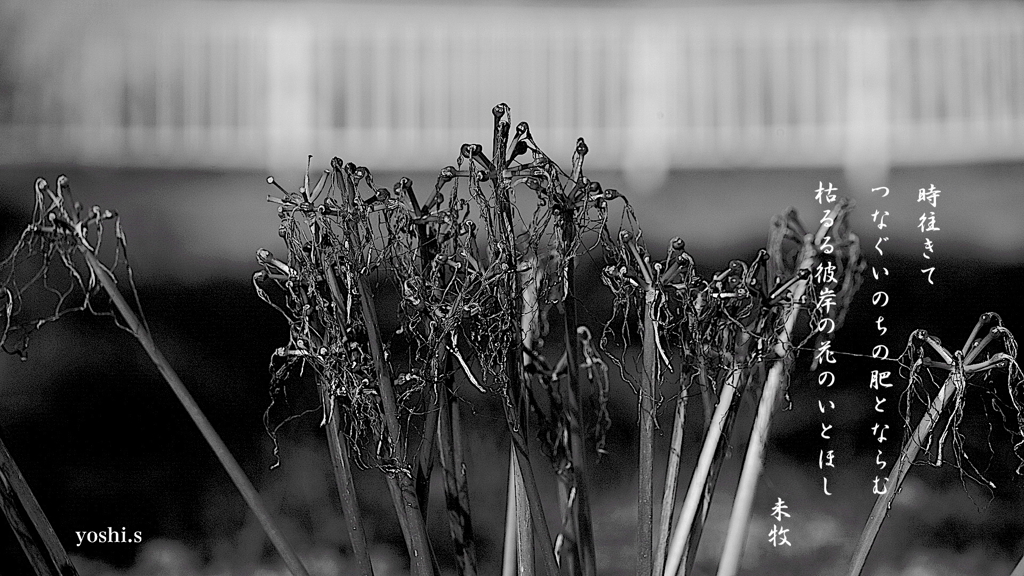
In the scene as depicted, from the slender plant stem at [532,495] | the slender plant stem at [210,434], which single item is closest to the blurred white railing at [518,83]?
the slender plant stem at [210,434]

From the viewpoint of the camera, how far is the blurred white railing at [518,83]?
1109 mm

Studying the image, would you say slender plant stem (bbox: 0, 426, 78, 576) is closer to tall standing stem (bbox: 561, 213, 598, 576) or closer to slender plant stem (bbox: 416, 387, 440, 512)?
slender plant stem (bbox: 416, 387, 440, 512)

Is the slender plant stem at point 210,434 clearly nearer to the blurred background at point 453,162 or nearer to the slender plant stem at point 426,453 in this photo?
the slender plant stem at point 426,453

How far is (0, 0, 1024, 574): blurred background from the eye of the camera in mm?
1103

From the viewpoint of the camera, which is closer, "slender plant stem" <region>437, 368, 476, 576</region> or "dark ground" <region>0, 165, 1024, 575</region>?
"slender plant stem" <region>437, 368, 476, 576</region>

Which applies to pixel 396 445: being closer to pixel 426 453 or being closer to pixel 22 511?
pixel 426 453

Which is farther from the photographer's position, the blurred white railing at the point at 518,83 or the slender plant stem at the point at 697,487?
the blurred white railing at the point at 518,83

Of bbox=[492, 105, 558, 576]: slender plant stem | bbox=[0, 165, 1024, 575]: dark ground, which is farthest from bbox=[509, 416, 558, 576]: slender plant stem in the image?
bbox=[0, 165, 1024, 575]: dark ground

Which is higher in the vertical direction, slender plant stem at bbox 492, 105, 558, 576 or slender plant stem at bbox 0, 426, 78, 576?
slender plant stem at bbox 492, 105, 558, 576

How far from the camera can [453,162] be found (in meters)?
1.15

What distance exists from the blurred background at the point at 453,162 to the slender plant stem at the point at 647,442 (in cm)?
54

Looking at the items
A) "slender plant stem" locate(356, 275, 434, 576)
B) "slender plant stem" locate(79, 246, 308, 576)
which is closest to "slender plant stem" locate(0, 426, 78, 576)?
"slender plant stem" locate(79, 246, 308, 576)

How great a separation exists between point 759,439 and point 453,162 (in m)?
0.69

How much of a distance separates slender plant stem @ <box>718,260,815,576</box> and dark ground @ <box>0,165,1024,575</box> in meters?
0.53
